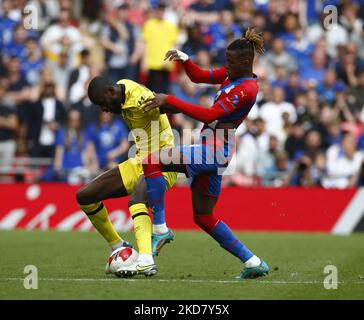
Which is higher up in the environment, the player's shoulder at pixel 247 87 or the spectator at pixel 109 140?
the spectator at pixel 109 140

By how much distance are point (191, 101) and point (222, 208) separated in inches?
104

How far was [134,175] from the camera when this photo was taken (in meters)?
10.5

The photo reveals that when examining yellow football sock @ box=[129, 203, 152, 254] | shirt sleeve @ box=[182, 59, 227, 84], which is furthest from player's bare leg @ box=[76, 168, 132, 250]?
shirt sleeve @ box=[182, 59, 227, 84]

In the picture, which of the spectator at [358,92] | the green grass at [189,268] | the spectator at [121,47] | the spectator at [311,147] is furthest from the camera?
the spectator at [121,47]

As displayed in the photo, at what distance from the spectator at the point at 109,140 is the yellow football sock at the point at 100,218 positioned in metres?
7.97

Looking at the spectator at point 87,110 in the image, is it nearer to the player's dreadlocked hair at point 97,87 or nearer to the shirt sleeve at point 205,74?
the shirt sleeve at point 205,74

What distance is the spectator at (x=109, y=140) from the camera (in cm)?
1867

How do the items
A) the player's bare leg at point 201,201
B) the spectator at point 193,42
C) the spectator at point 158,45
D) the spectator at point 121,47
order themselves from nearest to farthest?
the player's bare leg at point 201,201, the spectator at point 158,45, the spectator at point 193,42, the spectator at point 121,47

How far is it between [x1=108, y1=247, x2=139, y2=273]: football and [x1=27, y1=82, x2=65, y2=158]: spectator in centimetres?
942

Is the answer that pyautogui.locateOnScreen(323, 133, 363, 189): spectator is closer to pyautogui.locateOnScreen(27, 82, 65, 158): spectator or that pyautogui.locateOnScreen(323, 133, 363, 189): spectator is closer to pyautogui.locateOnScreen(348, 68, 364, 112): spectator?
pyautogui.locateOnScreen(348, 68, 364, 112): spectator

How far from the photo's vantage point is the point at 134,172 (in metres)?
10.5

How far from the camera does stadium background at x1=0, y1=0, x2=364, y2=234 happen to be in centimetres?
1777
